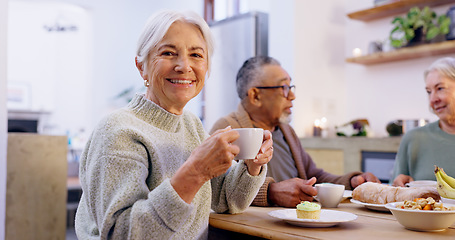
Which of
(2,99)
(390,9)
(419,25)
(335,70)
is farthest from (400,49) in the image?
(2,99)

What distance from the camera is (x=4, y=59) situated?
1895 mm

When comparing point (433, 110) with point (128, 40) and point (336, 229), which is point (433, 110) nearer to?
point (336, 229)

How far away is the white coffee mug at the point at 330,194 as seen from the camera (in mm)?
1392

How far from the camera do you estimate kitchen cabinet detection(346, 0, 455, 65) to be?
3.52 metres

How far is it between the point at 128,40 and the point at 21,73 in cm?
239

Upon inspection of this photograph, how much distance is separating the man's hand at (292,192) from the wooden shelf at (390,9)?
9.59 ft

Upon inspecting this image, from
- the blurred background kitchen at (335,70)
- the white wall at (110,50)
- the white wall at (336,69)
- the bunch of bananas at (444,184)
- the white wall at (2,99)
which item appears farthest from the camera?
the white wall at (110,50)

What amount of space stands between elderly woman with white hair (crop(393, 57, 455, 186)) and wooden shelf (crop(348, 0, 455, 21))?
5.91 feet

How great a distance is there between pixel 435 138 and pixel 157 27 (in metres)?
1.59

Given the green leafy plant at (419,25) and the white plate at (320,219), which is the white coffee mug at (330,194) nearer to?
the white plate at (320,219)

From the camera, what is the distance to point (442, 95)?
2.09m

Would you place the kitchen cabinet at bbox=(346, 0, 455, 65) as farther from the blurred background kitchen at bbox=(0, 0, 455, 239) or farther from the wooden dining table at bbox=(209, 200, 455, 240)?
the wooden dining table at bbox=(209, 200, 455, 240)

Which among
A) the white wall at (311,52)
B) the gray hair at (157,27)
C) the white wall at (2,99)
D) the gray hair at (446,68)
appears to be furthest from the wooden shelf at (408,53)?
the white wall at (2,99)

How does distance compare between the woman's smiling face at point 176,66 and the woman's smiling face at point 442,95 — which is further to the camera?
the woman's smiling face at point 442,95
